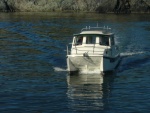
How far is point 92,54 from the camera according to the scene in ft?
122

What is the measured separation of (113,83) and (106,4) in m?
87.4

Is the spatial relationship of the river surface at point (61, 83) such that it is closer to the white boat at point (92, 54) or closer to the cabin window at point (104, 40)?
the white boat at point (92, 54)

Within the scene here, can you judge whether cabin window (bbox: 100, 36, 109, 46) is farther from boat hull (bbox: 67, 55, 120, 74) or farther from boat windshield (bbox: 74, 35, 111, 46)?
boat hull (bbox: 67, 55, 120, 74)

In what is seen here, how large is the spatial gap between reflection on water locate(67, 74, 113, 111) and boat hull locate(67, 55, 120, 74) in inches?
29.0

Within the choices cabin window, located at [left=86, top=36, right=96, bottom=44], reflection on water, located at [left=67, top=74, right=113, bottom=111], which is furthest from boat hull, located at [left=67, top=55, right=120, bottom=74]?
cabin window, located at [left=86, top=36, right=96, bottom=44]

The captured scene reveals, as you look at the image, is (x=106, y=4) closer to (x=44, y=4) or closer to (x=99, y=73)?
(x=44, y=4)

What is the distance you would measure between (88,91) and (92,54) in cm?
562

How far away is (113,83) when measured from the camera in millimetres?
35094

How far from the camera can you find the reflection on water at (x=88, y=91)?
28.4 metres

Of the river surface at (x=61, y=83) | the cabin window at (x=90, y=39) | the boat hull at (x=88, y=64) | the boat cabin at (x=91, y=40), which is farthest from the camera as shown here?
the cabin window at (x=90, y=39)

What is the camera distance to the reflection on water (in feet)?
93.2

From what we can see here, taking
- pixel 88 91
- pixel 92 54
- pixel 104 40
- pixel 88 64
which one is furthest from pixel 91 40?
pixel 88 91

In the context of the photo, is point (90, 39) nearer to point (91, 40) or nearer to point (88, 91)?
point (91, 40)

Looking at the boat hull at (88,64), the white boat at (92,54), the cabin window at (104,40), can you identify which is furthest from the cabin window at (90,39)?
the boat hull at (88,64)
